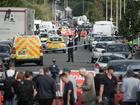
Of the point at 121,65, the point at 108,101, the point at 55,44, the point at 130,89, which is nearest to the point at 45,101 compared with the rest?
the point at 108,101

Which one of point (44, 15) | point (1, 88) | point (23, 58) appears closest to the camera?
point (1, 88)

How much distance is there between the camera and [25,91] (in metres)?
21.7

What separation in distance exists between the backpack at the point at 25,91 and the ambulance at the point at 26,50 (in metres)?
23.7

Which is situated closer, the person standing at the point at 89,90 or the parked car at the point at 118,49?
the person standing at the point at 89,90

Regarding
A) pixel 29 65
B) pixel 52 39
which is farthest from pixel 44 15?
pixel 29 65

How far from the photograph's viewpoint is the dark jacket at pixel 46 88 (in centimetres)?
2133

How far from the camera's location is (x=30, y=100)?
21781 millimetres

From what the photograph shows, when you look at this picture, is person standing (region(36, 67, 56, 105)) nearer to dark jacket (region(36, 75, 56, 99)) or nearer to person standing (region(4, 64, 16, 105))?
dark jacket (region(36, 75, 56, 99))

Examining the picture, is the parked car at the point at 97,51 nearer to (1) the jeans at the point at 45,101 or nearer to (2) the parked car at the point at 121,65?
(2) the parked car at the point at 121,65

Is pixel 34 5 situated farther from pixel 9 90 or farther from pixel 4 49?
pixel 9 90

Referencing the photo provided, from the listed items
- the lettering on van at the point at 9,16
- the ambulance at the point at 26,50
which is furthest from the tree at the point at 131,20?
the ambulance at the point at 26,50

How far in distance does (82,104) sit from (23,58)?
84.1 ft

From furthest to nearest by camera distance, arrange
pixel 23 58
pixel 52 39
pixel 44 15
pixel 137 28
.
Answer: pixel 44 15, pixel 52 39, pixel 137 28, pixel 23 58

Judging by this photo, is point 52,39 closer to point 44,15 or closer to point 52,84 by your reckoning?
point 52,84
